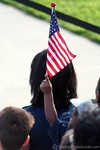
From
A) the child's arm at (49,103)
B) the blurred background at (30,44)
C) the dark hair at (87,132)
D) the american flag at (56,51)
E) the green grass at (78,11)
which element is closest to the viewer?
the dark hair at (87,132)

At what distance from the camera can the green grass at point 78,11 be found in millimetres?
9148

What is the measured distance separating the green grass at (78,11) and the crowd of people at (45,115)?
17.1 ft

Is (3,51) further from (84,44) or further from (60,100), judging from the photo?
(60,100)

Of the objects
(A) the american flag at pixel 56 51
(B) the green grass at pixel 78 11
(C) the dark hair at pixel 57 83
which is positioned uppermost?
(B) the green grass at pixel 78 11

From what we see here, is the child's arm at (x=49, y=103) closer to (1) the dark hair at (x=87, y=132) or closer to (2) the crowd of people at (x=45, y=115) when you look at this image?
(2) the crowd of people at (x=45, y=115)

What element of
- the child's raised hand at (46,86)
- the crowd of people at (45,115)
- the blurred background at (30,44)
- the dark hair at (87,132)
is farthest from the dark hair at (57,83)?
the blurred background at (30,44)

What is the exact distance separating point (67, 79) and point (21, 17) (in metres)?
5.99

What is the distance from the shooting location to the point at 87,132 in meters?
2.34

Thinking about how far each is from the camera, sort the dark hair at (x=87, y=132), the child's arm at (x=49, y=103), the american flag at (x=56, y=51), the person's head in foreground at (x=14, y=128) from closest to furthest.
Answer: the dark hair at (x=87, y=132), the person's head in foreground at (x=14, y=128), the child's arm at (x=49, y=103), the american flag at (x=56, y=51)

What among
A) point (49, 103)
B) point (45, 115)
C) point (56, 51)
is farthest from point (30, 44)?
point (49, 103)

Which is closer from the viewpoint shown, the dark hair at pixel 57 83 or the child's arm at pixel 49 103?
the child's arm at pixel 49 103

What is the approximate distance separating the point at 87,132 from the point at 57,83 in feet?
4.59

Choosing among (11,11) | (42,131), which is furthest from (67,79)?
(11,11)

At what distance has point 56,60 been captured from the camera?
3.92 m
